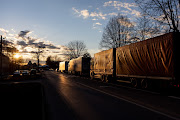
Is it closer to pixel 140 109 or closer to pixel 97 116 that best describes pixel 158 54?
pixel 140 109

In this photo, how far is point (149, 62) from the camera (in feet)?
38.7

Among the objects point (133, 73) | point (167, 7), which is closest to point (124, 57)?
point (133, 73)

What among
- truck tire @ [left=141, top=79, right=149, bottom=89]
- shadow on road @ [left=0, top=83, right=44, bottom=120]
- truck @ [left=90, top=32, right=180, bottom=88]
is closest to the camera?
shadow on road @ [left=0, top=83, right=44, bottom=120]

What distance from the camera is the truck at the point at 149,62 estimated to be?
9805mm

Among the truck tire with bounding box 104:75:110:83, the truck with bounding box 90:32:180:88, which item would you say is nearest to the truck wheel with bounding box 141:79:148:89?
the truck with bounding box 90:32:180:88

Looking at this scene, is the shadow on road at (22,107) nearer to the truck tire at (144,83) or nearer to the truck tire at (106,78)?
the truck tire at (144,83)

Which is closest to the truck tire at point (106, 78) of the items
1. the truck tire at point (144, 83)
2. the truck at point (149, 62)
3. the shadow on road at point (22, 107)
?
the truck at point (149, 62)

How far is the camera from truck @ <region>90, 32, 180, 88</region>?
9805mm

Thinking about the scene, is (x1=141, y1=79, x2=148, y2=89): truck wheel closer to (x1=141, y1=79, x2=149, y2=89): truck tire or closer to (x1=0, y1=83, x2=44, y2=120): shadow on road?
(x1=141, y1=79, x2=149, y2=89): truck tire

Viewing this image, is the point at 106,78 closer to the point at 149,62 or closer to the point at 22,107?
the point at 149,62

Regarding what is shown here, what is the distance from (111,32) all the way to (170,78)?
31.2 m

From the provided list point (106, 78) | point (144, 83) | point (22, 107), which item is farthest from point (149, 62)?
point (22, 107)

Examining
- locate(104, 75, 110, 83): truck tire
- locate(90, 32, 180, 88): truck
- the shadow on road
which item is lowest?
the shadow on road

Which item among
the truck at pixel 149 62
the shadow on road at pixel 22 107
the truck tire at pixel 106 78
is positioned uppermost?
the truck at pixel 149 62
